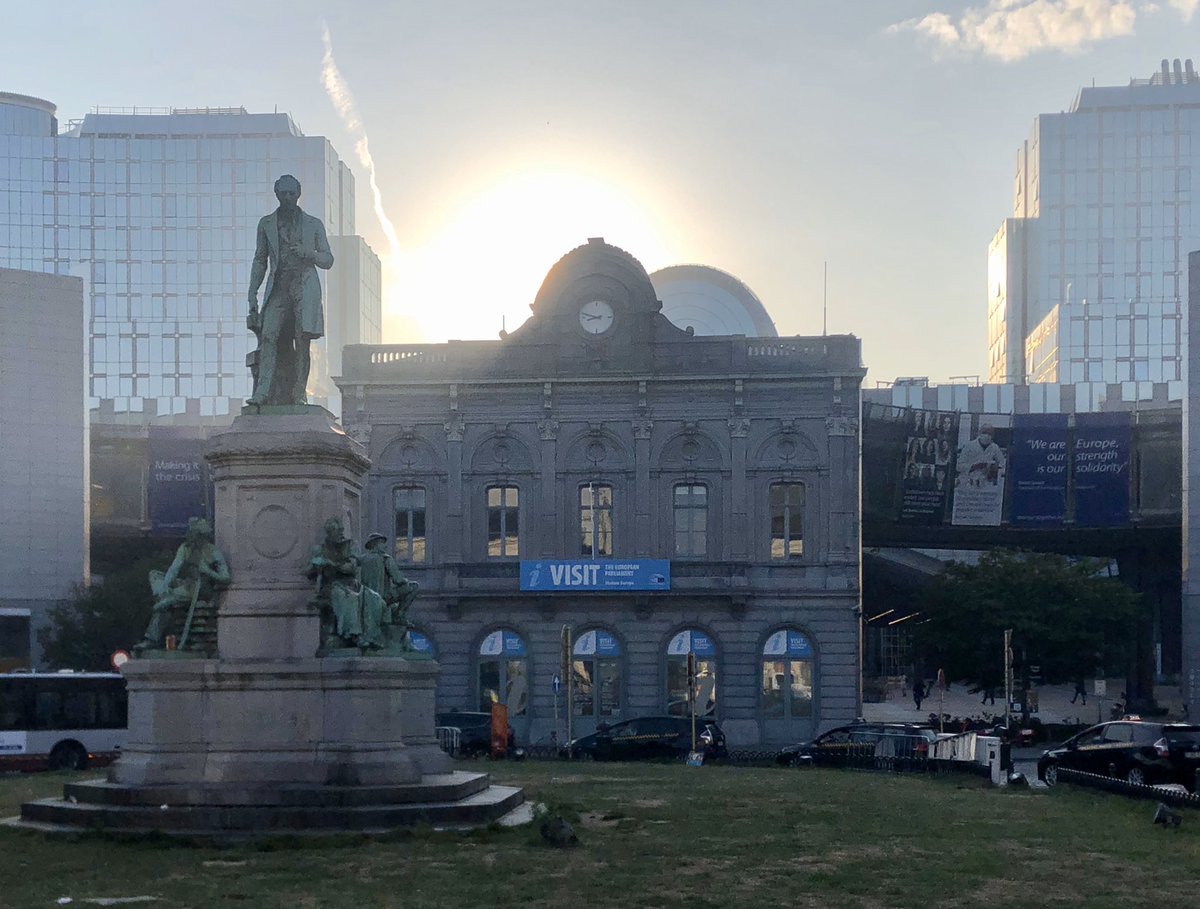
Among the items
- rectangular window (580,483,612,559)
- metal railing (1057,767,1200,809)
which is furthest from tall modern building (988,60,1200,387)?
metal railing (1057,767,1200,809)

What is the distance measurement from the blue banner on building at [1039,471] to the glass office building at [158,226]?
93363 millimetres

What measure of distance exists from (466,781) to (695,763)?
21519 millimetres

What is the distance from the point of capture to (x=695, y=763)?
43906mm

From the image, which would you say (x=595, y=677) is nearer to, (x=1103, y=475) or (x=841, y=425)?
(x=841, y=425)

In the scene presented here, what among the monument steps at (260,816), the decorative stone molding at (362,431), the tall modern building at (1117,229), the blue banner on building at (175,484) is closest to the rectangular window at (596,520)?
the decorative stone molding at (362,431)

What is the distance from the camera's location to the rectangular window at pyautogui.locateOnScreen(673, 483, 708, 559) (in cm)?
6875

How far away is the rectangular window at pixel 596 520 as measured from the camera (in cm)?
6894

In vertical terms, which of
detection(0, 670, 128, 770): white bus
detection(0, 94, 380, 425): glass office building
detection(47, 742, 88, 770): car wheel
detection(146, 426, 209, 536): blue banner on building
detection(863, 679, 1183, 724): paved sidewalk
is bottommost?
detection(863, 679, 1183, 724): paved sidewalk

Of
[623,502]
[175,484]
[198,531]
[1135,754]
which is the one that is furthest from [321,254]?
[175,484]

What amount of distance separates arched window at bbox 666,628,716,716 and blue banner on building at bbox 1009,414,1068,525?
1486cm

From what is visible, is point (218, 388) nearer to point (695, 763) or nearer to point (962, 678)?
point (962, 678)

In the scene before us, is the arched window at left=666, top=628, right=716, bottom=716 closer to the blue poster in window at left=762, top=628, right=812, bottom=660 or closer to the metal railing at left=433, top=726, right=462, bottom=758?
the blue poster in window at left=762, top=628, right=812, bottom=660

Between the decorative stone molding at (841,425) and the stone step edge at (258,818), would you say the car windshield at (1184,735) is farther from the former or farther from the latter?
the decorative stone molding at (841,425)

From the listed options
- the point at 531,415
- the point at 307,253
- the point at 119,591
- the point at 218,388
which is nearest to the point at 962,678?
the point at 531,415
